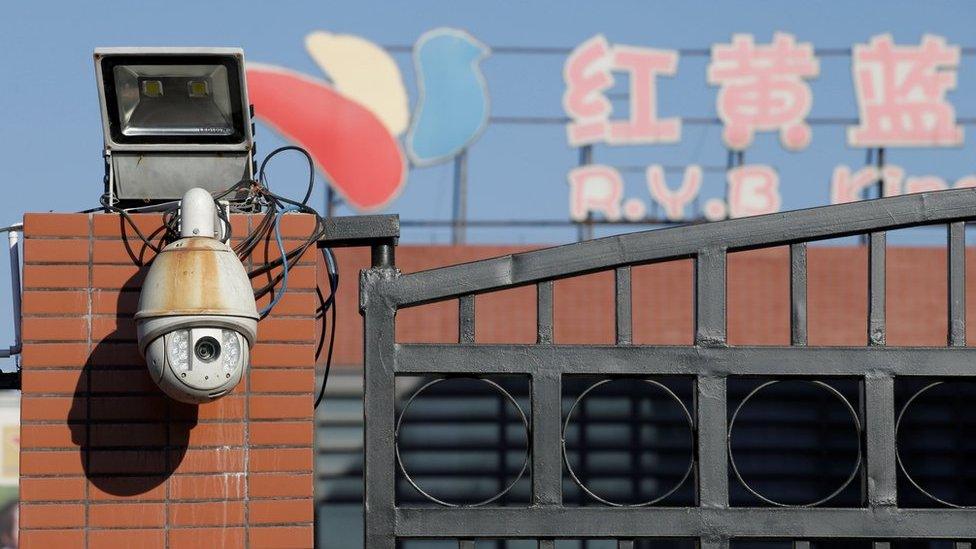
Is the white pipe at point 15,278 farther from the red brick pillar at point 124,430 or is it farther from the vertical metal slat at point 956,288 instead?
the vertical metal slat at point 956,288

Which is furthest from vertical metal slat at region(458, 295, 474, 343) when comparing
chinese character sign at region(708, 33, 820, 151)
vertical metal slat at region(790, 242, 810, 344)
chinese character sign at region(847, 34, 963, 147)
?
chinese character sign at region(847, 34, 963, 147)

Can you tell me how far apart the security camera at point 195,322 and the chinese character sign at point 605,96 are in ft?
43.0

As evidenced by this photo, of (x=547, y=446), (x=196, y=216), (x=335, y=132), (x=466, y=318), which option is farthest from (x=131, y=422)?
(x=335, y=132)

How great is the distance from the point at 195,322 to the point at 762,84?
1421 centimetres

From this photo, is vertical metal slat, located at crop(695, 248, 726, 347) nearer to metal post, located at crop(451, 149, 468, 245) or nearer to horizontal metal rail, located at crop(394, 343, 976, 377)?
horizontal metal rail, located at crop(394, 343, 976, 377)

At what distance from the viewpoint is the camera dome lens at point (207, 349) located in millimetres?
3916

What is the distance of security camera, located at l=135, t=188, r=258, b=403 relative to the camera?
12.8 feet

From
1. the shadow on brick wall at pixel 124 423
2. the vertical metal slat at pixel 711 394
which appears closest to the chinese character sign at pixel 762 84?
the vertical metal slat at pixel 711 394

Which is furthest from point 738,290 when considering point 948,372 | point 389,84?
point 948,372

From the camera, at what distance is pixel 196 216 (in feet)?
13.5

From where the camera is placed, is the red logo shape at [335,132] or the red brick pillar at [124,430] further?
the red logo shape at [335,132]

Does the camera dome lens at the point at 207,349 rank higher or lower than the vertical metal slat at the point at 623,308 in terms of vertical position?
lower

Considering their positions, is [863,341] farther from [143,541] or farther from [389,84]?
[143,541]

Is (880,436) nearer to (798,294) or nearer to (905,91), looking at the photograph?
(798,294)
